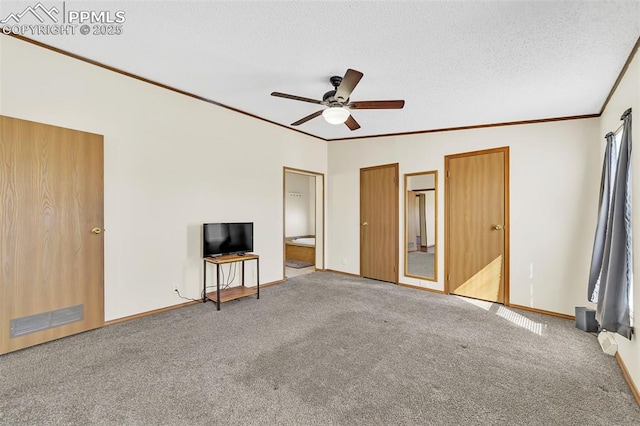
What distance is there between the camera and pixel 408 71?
276cm

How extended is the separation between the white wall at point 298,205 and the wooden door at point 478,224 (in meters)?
4.49

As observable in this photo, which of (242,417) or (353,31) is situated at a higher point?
(353,31)

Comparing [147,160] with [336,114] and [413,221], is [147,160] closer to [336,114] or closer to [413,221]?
[336,114]

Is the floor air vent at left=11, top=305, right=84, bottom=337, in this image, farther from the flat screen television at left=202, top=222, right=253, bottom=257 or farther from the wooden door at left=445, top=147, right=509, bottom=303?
the wooden door at left=445, top=147, right=509, bottom=303

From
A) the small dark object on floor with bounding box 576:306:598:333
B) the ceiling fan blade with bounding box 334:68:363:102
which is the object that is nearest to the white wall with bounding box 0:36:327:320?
the ceiling fan blade with bounding box 334:68:363:102

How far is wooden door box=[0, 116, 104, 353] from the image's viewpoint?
2.39m

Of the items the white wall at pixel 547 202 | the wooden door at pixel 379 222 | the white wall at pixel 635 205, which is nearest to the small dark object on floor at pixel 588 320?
the white wall at pixel 547 202

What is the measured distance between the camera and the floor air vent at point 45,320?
8.02 ft

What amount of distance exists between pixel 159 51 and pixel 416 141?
3779 mm

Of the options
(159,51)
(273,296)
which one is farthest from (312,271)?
(159,51)

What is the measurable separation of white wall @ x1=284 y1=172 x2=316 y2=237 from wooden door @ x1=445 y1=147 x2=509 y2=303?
4486 millimetres

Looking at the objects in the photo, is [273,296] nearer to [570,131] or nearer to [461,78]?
[461,78]

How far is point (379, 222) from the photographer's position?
515cm

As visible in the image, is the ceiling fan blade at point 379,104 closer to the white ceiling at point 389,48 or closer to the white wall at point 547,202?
the white ceiling at point 389,48
